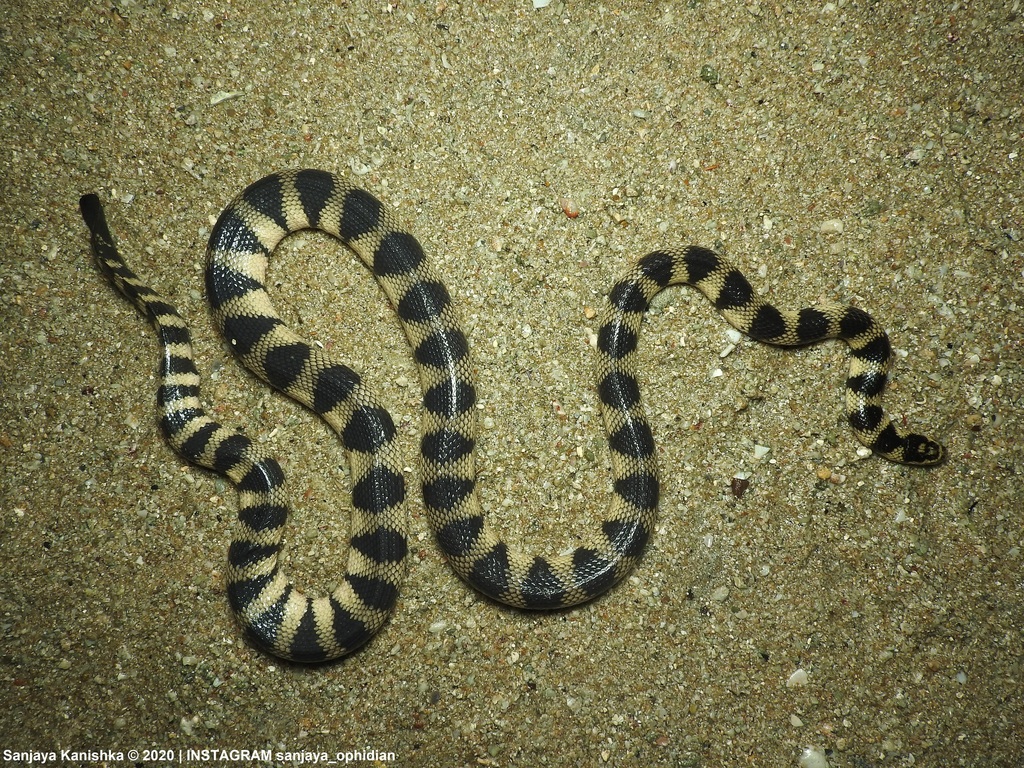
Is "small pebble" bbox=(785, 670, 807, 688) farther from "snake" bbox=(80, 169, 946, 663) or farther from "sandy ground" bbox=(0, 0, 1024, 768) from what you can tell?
"snake" bbox=(80, 169, 946, 663)

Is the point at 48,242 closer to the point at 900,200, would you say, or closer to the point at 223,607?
the point at 223,607

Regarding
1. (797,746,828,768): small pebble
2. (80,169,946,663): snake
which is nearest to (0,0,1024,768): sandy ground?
(797,746,828,768): small pebble

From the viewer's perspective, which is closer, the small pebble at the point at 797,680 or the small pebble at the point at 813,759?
the small pebble at the point at 813,759

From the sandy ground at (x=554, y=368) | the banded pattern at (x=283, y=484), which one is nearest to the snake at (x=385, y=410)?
the banded pattern at (x=283, y=484)

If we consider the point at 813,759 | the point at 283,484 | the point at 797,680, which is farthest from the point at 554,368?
the point at 813,759

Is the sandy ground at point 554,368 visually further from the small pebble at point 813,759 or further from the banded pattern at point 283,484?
the banded pattern at point 283,484

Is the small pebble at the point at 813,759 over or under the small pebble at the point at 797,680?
under

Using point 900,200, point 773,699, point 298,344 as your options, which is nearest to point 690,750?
point 773,699
